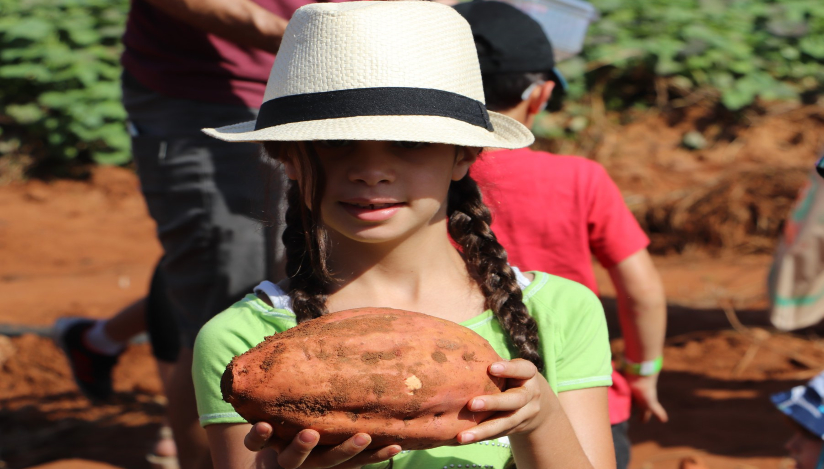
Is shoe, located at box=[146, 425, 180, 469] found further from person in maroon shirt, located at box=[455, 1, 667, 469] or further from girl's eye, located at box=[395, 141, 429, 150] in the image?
girl's eye, located at box=[395, 141, 429, 150]

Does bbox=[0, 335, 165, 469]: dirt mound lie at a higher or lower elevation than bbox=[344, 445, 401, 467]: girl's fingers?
lower

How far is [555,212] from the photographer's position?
2604mm

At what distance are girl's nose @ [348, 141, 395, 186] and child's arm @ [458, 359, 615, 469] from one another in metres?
0.46

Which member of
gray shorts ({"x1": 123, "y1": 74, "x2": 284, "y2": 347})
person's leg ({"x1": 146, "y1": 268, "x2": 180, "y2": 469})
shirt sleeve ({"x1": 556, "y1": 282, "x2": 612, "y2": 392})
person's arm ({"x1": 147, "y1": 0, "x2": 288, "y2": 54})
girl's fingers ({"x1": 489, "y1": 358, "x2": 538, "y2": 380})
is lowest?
person's leg ({"x1": 146, "y1": 268, "x2": 180, "y2": 469})

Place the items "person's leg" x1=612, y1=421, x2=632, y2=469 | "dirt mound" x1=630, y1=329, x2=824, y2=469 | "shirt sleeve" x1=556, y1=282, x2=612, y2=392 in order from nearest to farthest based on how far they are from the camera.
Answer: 1. "shirt sleeve" x1=556, y1=282, x2=612, y2=392
2. "person's leg" x1=612, y1=421, x2=632, y2=469
3. "dirt mound" x1=630, y1=329, x2=824, y2=469

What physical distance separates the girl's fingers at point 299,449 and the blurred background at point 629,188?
2.92 m

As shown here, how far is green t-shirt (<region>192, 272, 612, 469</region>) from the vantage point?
1682 millimetres

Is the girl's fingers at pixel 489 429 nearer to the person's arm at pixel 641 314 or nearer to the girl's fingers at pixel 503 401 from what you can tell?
the girl's fingers at pixel 503 401

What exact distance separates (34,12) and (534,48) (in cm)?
941

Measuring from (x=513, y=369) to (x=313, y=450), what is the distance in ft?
1.22

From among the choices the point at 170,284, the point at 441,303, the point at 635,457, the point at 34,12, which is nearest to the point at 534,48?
the point at 441,303

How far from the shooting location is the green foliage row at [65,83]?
9586mm

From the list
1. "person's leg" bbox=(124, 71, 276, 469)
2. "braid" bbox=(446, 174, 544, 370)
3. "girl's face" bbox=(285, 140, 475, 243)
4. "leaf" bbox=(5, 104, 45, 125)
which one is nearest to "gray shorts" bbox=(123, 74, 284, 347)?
"person's leg" bbox=(124, 71, 276, 469)

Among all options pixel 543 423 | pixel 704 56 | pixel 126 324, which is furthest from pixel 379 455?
pixel 704 56
